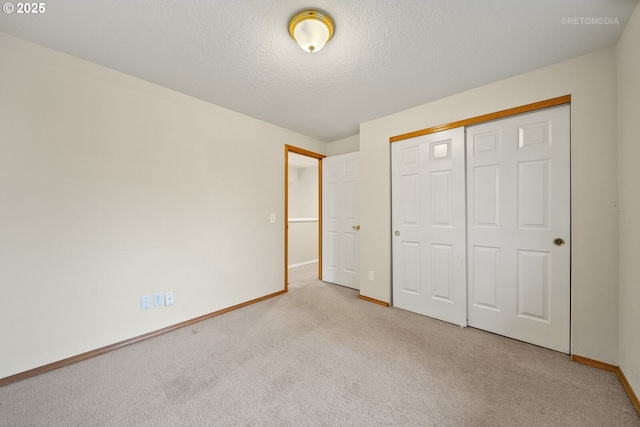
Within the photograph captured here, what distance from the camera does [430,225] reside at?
2740mm

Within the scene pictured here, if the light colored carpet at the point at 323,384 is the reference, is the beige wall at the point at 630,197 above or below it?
above

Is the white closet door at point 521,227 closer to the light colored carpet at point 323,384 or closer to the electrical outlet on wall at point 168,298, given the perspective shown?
the light colored carpet at point 323,384

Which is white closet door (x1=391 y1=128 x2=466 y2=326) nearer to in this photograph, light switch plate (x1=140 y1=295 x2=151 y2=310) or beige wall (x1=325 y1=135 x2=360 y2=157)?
beige wall (x1=325 y1=135 x2=360 y2=157)

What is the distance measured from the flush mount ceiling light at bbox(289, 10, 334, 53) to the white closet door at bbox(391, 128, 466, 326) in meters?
1.69

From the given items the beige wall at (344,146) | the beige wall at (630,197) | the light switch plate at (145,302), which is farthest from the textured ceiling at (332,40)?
the light switch plate at (145,302)

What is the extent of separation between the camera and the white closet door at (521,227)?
2.00 meters

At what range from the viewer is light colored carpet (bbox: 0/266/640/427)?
138 cm

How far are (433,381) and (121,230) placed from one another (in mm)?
2755

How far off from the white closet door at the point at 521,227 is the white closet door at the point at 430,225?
0.38ft

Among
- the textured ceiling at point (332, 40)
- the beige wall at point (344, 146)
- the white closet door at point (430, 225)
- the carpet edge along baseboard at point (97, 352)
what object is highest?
the textured ceiling at point (332, 40)

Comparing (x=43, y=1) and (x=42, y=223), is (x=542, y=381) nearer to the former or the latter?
(x=42, y=223)

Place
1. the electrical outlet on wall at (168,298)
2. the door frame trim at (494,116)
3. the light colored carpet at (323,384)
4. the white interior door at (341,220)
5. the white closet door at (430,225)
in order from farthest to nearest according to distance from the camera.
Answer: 1. the white interior door at (341,220)
2. the white closet door at (430,225)
3. the electrical outlet on wall at (168,298)
4. the door frame trim at (494,116)
5. the light colored carpet at (323,384)

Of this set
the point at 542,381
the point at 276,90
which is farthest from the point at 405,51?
the point at 542,381

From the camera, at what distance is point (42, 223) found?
1.79 meters
